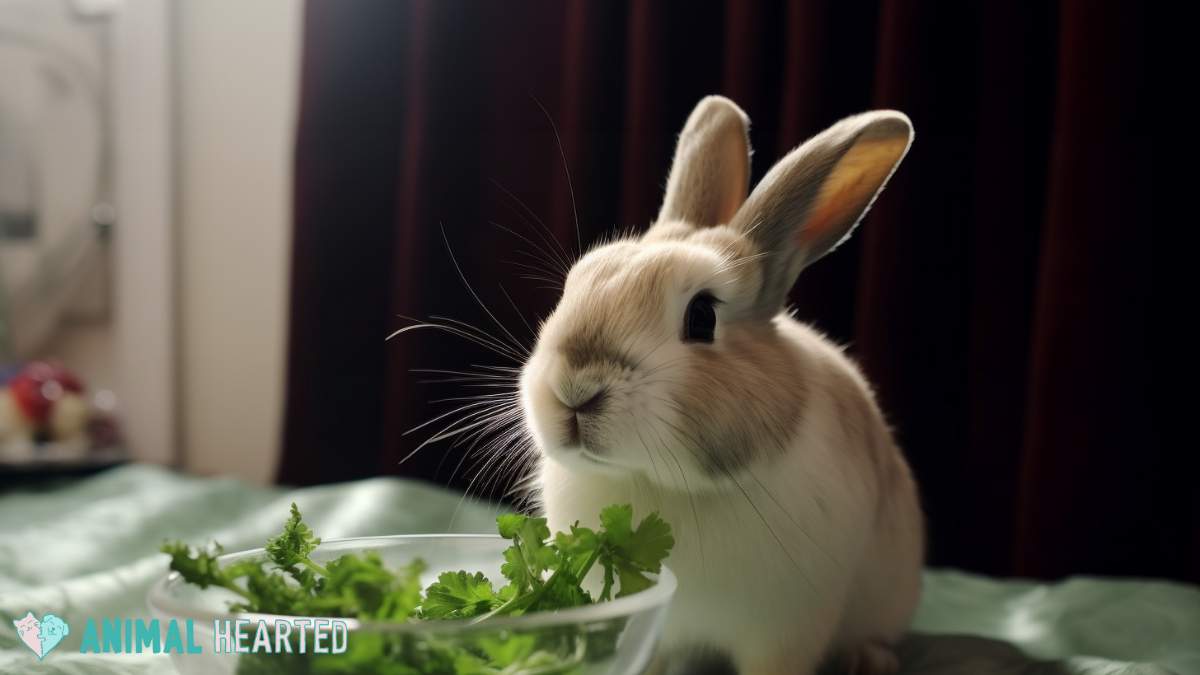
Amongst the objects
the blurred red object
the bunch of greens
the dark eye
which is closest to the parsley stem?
the bunch of greens

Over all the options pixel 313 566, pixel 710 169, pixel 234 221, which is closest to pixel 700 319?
pixel 710 169

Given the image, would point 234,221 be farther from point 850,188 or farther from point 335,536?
point 850,188

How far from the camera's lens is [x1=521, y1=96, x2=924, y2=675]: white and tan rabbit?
0.79m

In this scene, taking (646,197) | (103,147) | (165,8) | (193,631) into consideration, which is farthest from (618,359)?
(103,147)

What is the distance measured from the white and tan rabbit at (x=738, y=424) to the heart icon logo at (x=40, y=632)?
1.67 feet

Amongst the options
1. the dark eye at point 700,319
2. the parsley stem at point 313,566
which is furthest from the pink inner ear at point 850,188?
the parsley stem at point 313,566

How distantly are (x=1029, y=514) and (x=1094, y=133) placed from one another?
1.91 ft

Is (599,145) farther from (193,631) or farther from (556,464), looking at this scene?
(193,631)

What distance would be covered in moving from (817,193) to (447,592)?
0.47m

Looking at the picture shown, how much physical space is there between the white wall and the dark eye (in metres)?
2.12

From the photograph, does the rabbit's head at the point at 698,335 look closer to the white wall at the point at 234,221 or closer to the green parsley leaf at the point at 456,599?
the green parsley leaf at the point at 456,599

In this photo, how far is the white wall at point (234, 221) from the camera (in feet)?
9.21

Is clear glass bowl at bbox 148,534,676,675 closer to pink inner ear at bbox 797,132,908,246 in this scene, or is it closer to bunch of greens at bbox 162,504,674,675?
bunch of greens at bbox 162,504,674,675

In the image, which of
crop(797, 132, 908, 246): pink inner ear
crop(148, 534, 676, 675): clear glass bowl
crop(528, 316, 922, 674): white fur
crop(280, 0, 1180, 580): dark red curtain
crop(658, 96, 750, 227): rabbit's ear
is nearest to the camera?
crop(148, 534, 676, 675): clear glass bowl
